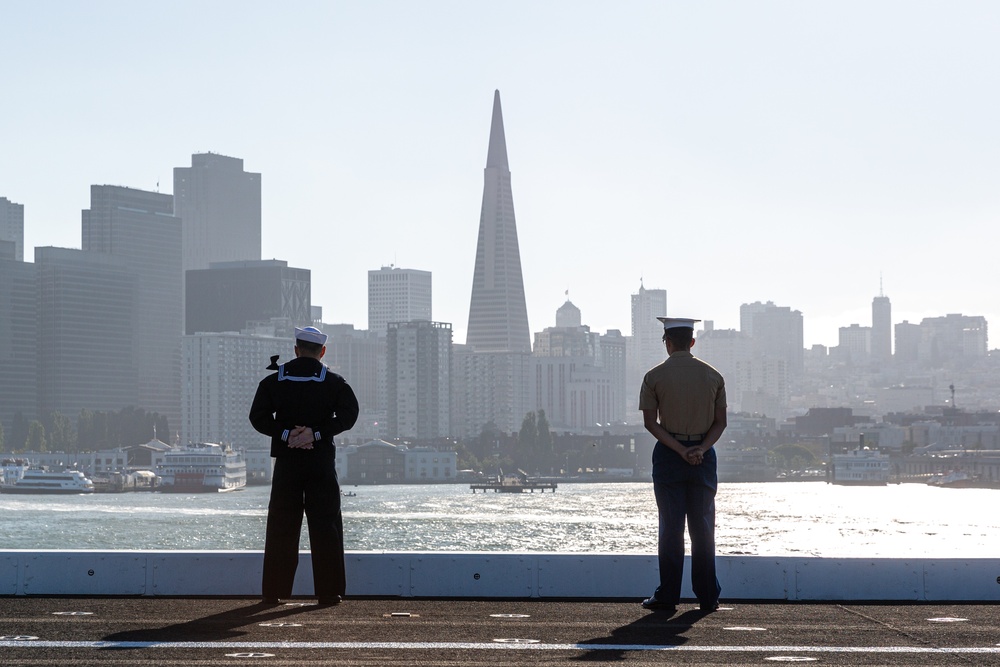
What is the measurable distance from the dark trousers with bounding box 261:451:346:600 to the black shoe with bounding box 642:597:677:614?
1910mm

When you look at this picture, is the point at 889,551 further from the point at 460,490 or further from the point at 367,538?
the point at 460,490

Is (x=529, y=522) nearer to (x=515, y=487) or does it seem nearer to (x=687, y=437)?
(x=515, y=487)

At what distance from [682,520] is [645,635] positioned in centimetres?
167

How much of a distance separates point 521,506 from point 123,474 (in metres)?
71.4

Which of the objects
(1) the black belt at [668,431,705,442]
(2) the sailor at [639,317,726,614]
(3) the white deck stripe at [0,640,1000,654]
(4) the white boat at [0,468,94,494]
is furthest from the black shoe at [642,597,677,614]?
(4) the white boat at [0,468,94,494]

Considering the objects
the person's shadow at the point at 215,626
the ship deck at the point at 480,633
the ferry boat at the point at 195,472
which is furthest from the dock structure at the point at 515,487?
the person's shadow at the point at 215,626

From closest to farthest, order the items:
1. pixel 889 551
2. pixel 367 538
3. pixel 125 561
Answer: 1. pixel 125 561
2. pixel 889 551
3. pixel 367 538

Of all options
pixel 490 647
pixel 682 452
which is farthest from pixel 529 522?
pixel 490 647

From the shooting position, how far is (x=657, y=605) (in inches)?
355

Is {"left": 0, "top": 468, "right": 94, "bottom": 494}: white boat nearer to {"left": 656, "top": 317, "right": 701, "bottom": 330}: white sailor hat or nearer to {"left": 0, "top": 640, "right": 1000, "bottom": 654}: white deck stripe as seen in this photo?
{"left": 656, "top": 317, "right": 701, "bottom": 330}: white sailor hat

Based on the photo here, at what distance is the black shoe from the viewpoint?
898cm

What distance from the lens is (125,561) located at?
962 centimetres

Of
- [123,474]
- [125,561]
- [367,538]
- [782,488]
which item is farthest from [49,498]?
[125,561]

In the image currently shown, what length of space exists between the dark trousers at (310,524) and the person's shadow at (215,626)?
0.72 ft
